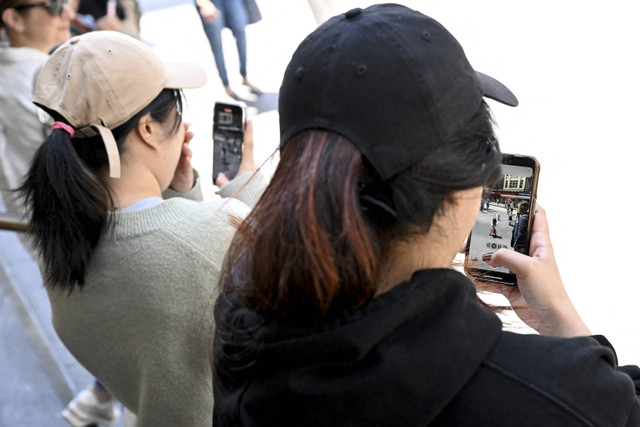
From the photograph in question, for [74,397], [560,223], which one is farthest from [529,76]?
[74,397]

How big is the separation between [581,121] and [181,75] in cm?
125

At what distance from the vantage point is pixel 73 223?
3.75ft

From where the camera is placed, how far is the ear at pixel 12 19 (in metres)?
2.58

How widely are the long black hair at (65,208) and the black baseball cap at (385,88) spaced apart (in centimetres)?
62

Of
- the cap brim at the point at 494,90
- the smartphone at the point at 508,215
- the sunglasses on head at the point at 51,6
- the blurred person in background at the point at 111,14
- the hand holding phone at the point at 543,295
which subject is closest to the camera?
the cap brim at the point at 494,90

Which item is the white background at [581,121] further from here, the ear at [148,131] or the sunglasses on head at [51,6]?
the sunglasses on head at [51,6]

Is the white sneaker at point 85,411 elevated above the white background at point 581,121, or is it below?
below

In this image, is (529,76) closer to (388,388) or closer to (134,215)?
(134,215)

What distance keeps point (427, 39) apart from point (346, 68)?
97mm

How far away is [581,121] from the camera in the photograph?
1.88 meters

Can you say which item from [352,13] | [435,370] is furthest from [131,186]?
[435,370]

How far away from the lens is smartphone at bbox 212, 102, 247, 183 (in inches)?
70.7

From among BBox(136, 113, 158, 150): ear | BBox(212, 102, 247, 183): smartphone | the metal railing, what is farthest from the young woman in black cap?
the metal railing

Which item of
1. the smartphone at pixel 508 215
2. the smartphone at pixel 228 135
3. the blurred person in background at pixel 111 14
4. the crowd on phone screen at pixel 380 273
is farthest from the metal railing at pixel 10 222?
the blurred person in background at pixel 111 14
